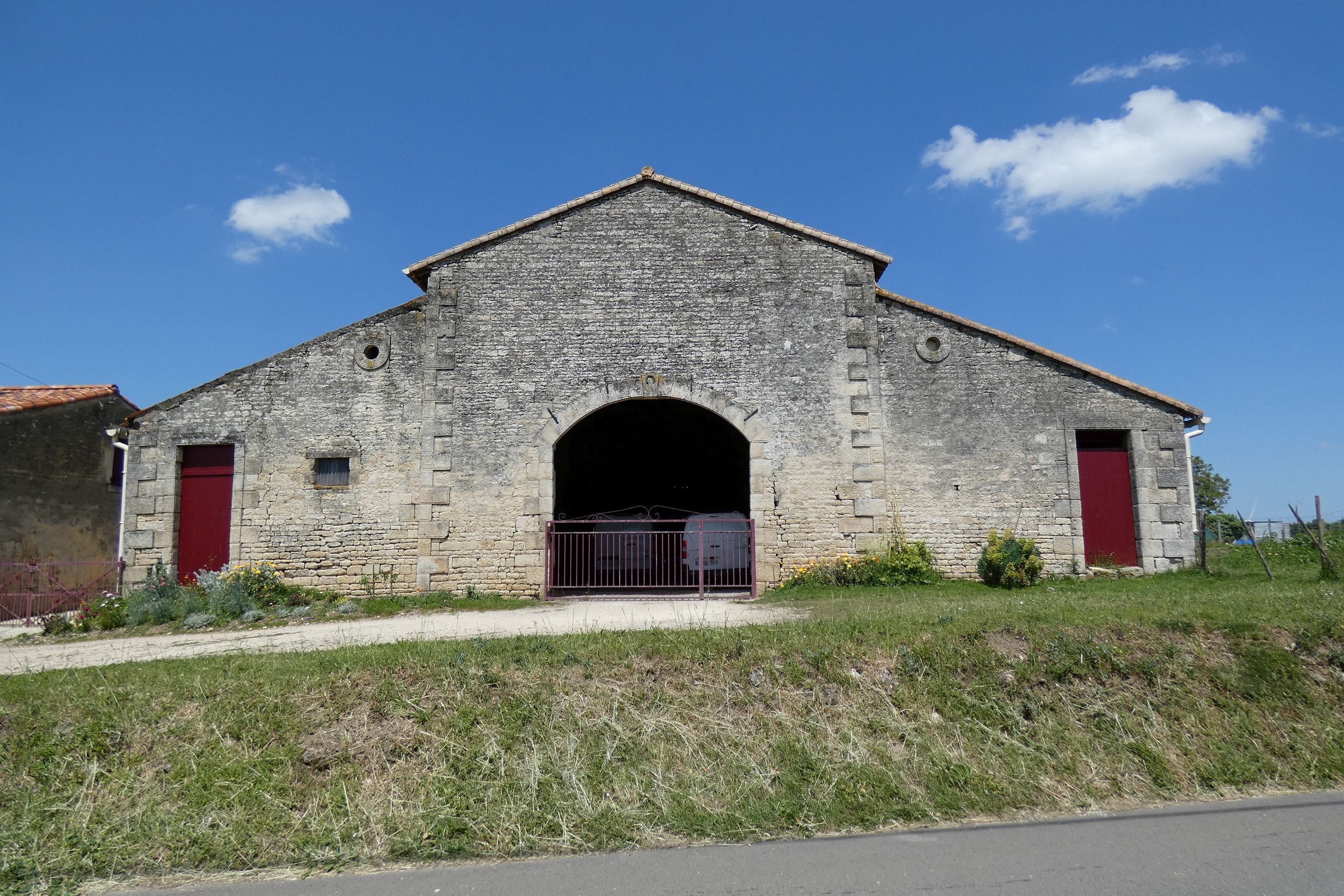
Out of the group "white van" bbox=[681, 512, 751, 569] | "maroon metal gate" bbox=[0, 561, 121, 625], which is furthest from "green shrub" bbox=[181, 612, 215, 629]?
"white van" bbox=[681, 512, 751, 569]

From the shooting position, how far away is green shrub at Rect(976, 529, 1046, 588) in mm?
11484

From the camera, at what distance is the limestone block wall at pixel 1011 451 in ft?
39.8

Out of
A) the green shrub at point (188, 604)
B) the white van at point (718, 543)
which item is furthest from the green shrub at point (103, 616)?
the white van at point (718, 543)

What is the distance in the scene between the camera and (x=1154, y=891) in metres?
3.43

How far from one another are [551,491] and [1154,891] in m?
9.78

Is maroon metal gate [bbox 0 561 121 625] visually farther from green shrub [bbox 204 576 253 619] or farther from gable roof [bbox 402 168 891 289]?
gable roof [bbox 402 168 891 289]

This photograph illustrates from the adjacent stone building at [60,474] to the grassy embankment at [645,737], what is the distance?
38.5 ft

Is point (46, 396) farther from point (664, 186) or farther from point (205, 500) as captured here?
point (664, 186)

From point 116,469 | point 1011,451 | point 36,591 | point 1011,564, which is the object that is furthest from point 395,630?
point 116,469

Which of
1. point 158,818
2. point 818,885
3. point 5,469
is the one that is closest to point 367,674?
point 158,818

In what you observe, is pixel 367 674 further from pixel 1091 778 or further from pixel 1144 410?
pixel 1144 410

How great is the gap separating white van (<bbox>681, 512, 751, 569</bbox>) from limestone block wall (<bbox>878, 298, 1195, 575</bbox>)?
246 centimetres

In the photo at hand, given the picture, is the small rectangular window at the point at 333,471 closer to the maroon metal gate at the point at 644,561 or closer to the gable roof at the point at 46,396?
the maroon metal gate at the point at 644,561

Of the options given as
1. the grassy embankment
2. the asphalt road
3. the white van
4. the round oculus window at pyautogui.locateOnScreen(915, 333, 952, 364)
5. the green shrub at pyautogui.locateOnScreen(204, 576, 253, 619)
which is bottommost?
the asphalt road
